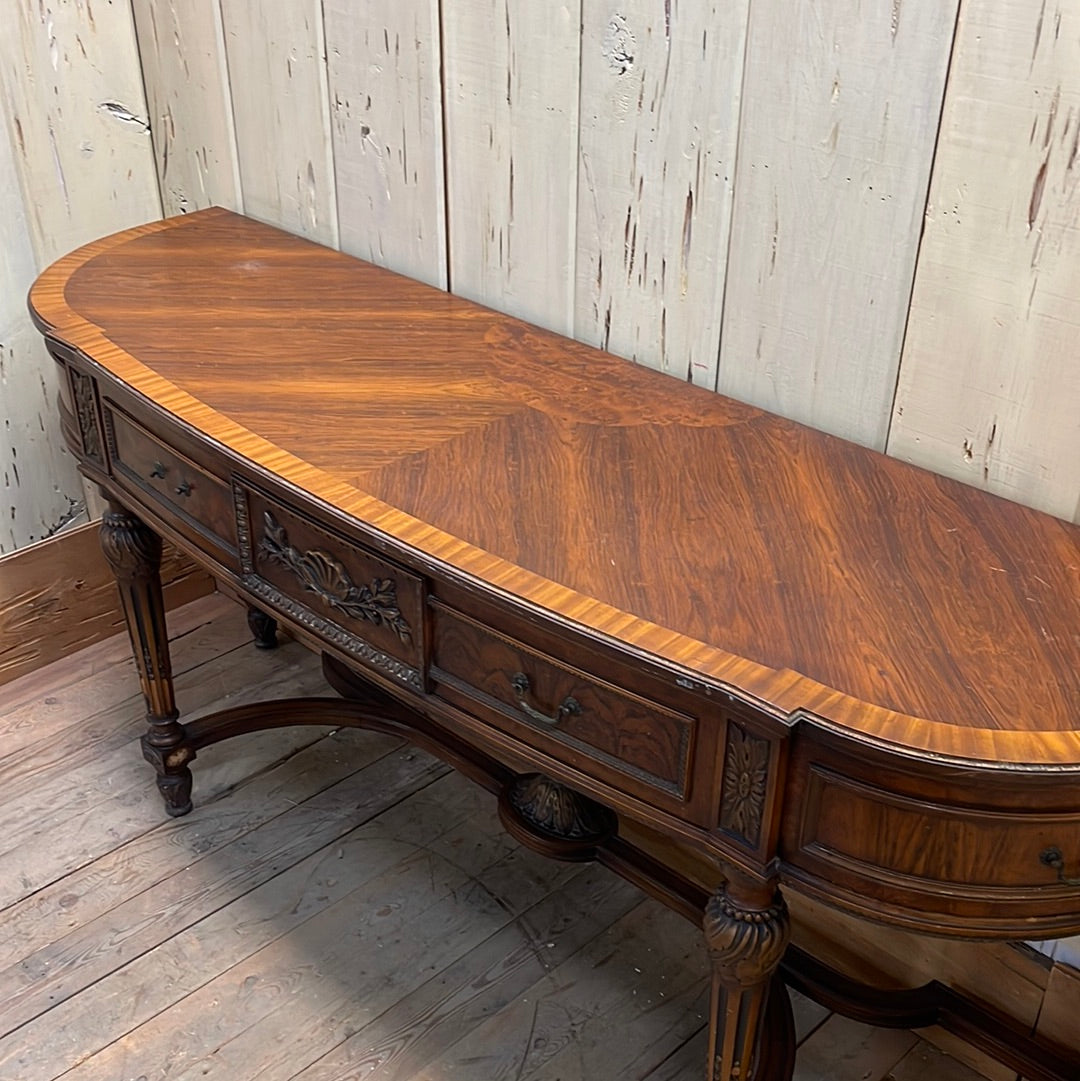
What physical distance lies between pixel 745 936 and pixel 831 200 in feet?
2.49

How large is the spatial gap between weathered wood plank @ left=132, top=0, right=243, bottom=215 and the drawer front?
90cm

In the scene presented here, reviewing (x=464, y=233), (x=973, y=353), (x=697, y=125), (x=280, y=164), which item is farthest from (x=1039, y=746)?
(x=280, y=164)

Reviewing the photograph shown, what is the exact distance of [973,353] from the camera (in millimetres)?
1330

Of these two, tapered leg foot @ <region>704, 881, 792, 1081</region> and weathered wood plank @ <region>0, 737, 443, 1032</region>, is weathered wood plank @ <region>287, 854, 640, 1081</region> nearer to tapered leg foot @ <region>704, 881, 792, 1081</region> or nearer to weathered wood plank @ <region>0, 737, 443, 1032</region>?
weathered wood plank @ <region>0, 737, 443, 1032</region>

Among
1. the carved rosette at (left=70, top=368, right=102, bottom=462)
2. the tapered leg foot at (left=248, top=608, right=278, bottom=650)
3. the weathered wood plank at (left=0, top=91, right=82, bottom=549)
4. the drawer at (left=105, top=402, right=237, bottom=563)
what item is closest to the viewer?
the drawer at (left=105, top=402, right=237, bottom=563)

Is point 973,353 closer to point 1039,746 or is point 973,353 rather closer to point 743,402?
point 743,402

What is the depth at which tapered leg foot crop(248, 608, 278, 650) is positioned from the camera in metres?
2.46

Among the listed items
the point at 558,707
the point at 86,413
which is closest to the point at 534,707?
the point at 558,707

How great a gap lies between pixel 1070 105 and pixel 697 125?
42cm

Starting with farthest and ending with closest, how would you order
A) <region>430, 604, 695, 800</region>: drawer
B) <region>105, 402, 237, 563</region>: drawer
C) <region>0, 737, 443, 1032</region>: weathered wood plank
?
<region>0, 737, 443, 1032</region>: weathered wood plank
<region>105, 402, 237, 563</region>: drawer
<region>430, 604, 695, 800</region>: drawer

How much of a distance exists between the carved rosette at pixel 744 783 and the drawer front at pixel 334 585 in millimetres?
355

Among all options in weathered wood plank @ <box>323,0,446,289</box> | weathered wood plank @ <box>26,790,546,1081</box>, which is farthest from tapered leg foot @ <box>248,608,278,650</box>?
weathered wood plank @ <box>323,0,446,289</box>

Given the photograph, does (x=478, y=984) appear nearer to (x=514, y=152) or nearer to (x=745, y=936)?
(x=745, y=936)

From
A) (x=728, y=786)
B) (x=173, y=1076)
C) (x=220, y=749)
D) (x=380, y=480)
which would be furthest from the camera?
(x=220, y=749)
